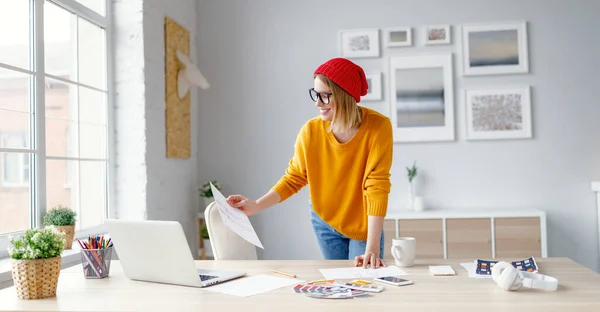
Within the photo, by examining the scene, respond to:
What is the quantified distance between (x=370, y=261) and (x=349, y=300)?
471 mm

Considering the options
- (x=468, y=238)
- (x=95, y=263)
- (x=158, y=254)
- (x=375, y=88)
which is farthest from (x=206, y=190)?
(x=158, y=254)

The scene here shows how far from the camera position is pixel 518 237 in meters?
3.88

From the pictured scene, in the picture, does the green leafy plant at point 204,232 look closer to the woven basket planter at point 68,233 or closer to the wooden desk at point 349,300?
the woven basket planter at point 68,233

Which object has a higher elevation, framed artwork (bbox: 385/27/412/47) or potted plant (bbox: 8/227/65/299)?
framed artwork (bbox: 385/27/412/47)

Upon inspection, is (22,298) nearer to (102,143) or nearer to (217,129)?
(102,143)

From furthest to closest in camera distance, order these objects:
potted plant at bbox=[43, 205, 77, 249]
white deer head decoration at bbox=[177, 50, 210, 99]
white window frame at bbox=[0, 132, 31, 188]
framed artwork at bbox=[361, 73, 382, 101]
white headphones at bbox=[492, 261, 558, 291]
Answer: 1. framed artwork at bbox=[361, 73, 382, 101]
2. white deer head decoration at bbox=[177, 50, 210, 99]
3. potted plant at bbox=[43, 205, 77, 249]
4. white window frame at bbox=[0, 132, 31, 188]
5. white headphones at bbox=[492, 261, 558, 291]

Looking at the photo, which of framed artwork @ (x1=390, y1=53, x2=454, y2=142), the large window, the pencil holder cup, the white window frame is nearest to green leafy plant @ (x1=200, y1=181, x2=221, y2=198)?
the large window

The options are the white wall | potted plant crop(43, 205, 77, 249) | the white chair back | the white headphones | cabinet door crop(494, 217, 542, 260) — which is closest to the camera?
the white headphones

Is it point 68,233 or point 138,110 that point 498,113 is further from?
point 68,233

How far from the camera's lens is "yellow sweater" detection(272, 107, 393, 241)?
7.23ft

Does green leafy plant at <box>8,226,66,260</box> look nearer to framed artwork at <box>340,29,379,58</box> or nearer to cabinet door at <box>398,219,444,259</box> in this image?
cabinet door at <box>398,219,444,259</box>

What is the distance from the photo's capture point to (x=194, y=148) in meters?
4.54

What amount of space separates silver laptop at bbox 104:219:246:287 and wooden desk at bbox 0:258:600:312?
3cm

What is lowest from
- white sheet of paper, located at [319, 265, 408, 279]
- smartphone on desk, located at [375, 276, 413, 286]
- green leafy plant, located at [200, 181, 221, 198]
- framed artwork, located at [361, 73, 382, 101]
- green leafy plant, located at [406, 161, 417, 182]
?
white sheet of paper, located at [319, 265, 408, 279]
